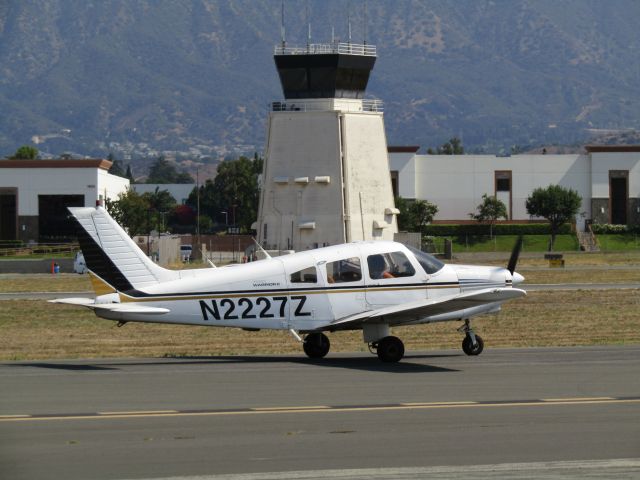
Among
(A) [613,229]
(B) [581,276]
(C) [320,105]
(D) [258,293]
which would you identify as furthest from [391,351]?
(A) [613,229]

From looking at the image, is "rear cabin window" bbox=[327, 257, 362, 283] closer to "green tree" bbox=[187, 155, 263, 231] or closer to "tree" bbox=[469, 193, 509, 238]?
"tree" bbox=[469, 193, 509, 238]

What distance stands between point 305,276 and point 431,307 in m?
2.21

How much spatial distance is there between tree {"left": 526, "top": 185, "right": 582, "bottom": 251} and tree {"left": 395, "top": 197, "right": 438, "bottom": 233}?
9.03 m

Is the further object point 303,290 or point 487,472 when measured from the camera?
point 303,290

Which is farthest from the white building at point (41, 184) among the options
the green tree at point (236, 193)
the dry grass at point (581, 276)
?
the green tree at point (236, 193)

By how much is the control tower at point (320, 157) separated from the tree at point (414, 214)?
3576cm

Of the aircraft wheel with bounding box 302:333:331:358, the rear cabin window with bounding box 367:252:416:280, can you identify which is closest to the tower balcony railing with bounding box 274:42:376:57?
the aircraft wheel with bounding box 302:333:331:358

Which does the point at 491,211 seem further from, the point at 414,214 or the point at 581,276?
the point at 581,276

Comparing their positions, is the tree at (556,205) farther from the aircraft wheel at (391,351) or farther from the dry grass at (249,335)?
the aircraft wheel at (391,351)

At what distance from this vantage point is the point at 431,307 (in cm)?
1997

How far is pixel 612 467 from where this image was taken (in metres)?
11.8

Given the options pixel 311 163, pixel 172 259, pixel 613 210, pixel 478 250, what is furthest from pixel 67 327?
pixel 613 210

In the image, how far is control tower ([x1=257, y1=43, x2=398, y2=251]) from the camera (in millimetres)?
64938

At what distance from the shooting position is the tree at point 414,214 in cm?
10231
